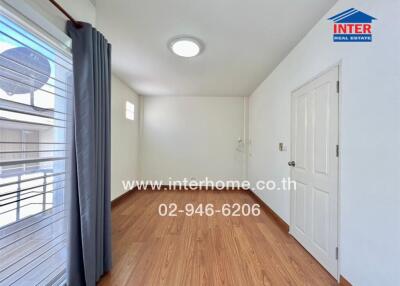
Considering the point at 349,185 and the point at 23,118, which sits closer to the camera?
the point at 23,118

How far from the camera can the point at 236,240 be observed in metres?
2.39

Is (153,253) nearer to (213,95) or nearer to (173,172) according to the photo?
(173,172)

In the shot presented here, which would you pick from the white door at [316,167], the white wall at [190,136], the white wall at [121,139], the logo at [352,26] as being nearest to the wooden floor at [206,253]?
the white door at [316,167]

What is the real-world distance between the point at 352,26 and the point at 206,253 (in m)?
2.58

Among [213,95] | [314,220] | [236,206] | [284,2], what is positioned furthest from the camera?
[213,95]

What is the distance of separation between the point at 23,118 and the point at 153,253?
69.0 inches

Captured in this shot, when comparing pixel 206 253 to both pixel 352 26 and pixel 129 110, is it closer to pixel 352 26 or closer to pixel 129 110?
pixel 352 26

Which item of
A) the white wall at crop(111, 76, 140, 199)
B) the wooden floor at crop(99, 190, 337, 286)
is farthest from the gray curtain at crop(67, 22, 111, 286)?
the white wall at crop(111, 76, 140, 199)

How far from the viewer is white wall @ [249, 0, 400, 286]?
3.97 ft

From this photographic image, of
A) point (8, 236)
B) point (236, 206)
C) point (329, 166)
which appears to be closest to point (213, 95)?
point (236, 206)

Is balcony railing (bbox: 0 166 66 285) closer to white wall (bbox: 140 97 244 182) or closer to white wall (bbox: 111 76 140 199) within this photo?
white wall (bbox: 111 76 140 199)

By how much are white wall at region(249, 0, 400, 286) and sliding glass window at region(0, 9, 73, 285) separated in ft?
7.50

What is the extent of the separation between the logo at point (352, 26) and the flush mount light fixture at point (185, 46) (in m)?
1.47

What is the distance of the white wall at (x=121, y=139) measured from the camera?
3.73 meters
